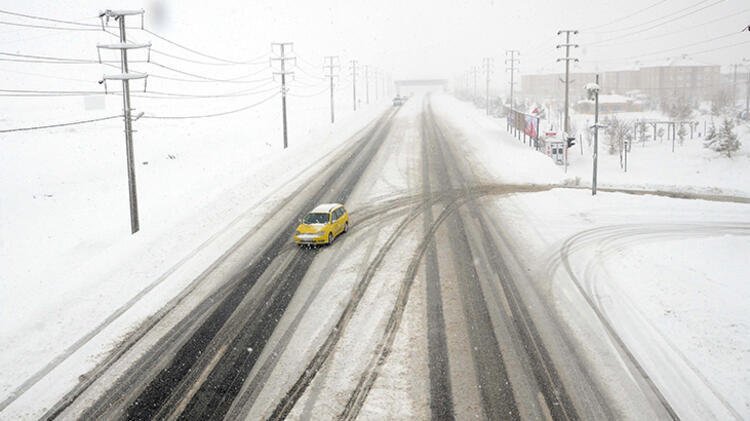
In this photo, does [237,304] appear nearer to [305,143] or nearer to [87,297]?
[87,297]

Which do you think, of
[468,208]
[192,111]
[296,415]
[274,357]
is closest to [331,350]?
[274,357]

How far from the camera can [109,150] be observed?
177 feet

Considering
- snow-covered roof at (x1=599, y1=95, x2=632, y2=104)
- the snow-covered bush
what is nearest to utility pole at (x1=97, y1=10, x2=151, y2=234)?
the snow-covered bush

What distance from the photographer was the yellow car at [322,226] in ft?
75.0

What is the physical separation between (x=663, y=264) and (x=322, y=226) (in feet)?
41.9

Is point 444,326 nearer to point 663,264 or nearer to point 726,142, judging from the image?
point 663,264

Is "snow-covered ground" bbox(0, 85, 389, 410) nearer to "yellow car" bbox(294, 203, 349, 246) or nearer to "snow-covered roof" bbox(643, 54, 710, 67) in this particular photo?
"yellow car" bbox(294, 203, 349, 246)

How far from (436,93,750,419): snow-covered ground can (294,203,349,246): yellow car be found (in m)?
7.62

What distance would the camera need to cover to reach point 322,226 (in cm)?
2312

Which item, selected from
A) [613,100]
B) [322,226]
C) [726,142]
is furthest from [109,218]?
[613,100]

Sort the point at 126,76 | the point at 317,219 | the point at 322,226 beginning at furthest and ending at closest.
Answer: the point at 126,76
the point at 317,219
the point at 322,226

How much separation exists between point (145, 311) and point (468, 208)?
1646cm

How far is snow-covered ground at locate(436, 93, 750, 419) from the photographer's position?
1327 cm

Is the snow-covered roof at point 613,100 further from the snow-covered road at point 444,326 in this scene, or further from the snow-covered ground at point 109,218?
the snow-covered road at point 444,326
